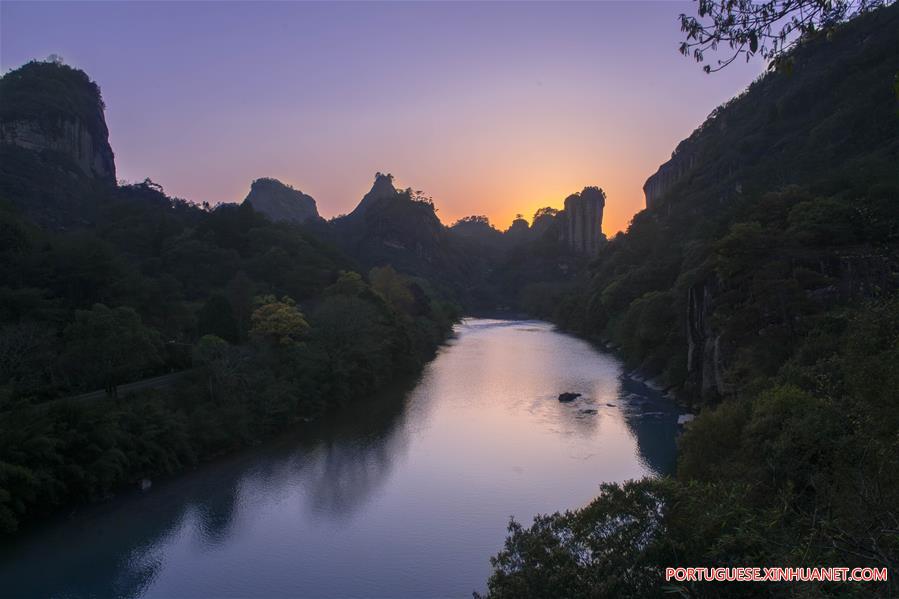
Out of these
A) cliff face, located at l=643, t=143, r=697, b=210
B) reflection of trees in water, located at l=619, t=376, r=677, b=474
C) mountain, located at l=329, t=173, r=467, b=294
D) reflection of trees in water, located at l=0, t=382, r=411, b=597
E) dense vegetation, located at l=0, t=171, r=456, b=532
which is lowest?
reflection of trees in water, located at l=0, t=382, r=411, b=597

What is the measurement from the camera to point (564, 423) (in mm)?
24828

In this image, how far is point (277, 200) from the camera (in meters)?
148

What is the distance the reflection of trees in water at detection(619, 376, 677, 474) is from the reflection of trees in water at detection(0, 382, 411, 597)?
8224 mm

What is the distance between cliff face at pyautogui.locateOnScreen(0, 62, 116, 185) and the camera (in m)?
50.3

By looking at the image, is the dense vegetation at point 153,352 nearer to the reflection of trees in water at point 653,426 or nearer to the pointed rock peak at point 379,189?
the reflection of trees in water at point 653,426

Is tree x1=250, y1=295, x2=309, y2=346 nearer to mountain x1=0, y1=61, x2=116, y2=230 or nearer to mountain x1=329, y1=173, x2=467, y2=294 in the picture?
mountain x1=0, y1=61, x2=116, y2=230

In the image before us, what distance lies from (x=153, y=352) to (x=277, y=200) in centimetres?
13275

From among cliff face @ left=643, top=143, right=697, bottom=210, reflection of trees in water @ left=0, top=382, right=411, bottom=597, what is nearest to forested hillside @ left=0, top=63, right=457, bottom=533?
reflection of trees in water @ left=0, top=382, right=411, bottom=597

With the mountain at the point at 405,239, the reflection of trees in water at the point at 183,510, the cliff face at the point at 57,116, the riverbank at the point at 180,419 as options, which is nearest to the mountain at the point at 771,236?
the reflection of trees in water at the point at 183,510

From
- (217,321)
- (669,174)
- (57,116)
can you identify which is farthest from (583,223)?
(217,321)

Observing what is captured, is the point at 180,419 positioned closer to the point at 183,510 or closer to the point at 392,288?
the point at 183,510

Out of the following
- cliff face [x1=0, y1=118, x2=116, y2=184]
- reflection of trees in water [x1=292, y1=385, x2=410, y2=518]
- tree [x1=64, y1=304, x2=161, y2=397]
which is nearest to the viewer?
reflection of trees in water [x1=292, y1=385, x2=410, y2=518]

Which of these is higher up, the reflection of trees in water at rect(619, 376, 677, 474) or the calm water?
the reflection of trees in water at rect(619, 376, 677, 474)

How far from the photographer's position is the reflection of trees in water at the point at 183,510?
1295 cm
